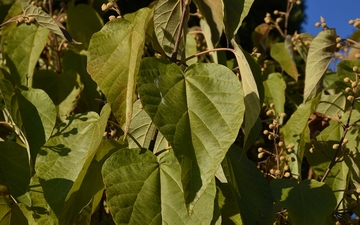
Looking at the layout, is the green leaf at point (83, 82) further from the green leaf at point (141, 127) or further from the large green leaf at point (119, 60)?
the large green leaf at point (119, 60)

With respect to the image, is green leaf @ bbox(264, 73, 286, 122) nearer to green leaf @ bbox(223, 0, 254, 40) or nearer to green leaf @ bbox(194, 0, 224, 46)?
green leaf @ bbox(194, 0, 224, 46)

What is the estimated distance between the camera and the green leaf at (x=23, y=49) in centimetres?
183

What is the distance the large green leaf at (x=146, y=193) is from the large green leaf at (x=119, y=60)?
0.36ft

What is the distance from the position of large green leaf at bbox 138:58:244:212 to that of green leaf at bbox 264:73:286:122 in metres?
0.99

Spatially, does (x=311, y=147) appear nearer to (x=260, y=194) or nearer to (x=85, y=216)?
(x=260, y=194)

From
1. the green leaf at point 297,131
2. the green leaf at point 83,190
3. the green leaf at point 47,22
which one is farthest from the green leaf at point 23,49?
the green leaf at point 297,131

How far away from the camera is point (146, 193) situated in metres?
1.09

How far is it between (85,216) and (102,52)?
0.36m

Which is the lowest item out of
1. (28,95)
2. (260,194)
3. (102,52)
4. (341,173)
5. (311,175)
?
(311,175)

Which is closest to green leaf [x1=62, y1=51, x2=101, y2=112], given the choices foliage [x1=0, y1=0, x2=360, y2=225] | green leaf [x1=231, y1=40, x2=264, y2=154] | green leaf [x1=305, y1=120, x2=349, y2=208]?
foliage [x1=0, y1=0, x2=360, y2=225]

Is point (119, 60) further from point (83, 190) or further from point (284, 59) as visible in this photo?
point (284, 59)

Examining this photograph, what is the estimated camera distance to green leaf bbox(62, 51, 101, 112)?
191 cm

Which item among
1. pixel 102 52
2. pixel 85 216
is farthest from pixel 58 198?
pixel 102 52

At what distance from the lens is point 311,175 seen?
6.56 feet
